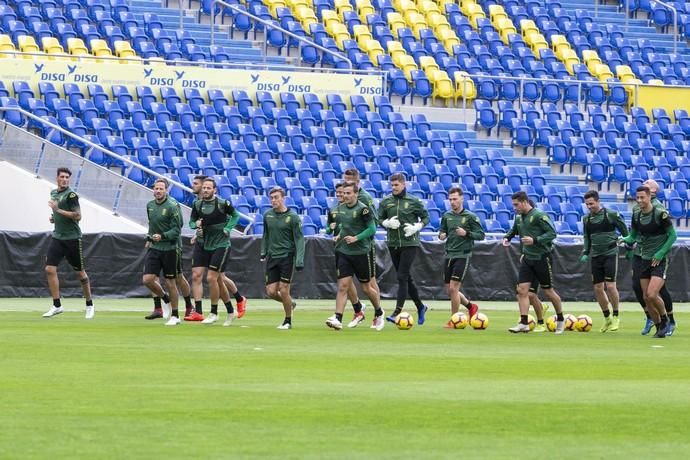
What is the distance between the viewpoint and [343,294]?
2145cm

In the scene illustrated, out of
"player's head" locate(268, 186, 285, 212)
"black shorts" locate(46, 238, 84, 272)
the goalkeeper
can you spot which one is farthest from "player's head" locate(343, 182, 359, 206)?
Answer: "black shorts" locate(46, 238, 84, 272)

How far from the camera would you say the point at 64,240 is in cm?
2347

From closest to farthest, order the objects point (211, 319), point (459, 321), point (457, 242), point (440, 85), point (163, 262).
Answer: point (459, 321)
point (211, 319)
point (163, 262)
point (457, 242)
point (440, 85)

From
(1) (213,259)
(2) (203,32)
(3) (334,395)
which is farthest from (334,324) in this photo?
(2) (203,32)

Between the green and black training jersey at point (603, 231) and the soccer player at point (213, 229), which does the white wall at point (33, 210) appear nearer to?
the soccer player at point (213, 229)

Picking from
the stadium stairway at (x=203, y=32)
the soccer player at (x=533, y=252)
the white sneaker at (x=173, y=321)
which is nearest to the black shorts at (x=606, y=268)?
the soccer player at (x=533, y=252)

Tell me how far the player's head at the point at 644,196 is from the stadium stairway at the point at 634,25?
27.3 m

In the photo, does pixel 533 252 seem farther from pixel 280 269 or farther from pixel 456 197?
pixel 280 269

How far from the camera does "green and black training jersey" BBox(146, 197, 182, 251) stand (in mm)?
23047

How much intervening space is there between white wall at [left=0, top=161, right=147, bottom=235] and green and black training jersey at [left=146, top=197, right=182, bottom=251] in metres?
7.73

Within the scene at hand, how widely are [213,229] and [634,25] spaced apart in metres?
28.6

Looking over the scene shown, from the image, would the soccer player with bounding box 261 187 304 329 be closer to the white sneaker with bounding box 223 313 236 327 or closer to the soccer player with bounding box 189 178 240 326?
the white sneaker with bounding box 223 313 236 327

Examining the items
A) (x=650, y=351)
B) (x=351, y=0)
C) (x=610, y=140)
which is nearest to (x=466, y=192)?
(x=610, y=140)

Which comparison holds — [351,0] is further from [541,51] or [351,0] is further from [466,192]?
[466,192]
